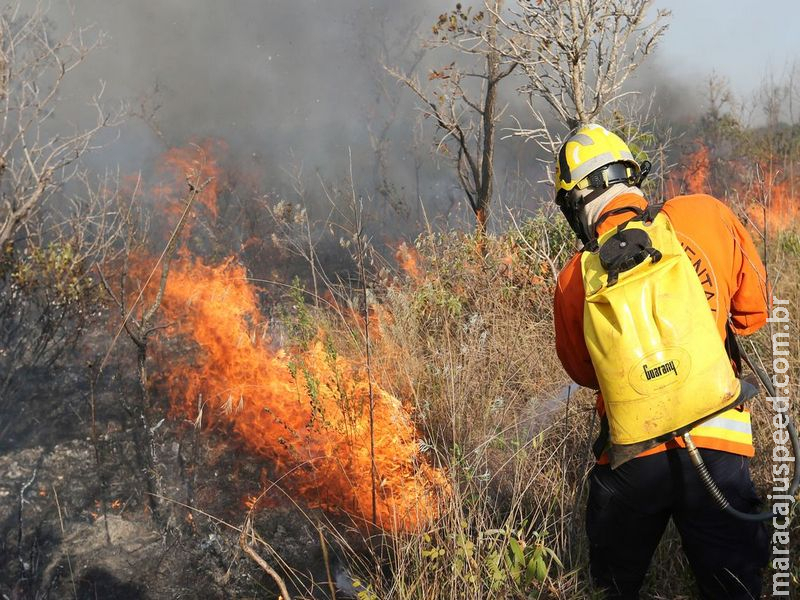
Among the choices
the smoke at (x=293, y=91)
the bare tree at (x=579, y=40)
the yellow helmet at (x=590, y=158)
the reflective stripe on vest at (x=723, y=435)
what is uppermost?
the smoke at (x=293, y=91)

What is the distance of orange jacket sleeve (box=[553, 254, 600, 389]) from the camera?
194cm

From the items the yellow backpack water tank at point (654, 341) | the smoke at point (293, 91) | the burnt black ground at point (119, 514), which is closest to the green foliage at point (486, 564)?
the yellow backpack water tank at point (654, 341)

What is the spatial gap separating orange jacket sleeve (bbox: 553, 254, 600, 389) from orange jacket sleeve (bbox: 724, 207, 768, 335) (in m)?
0.49

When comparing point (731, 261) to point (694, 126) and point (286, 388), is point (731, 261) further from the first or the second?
point (694, 126)

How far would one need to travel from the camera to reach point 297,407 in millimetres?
4672

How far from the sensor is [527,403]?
3934mm

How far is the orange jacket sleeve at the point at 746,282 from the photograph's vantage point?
2.00 metres

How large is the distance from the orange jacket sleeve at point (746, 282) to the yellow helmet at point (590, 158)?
359 millimetres

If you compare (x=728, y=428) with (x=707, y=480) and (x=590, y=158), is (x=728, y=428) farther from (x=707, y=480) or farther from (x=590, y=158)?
(x=590, y=158)

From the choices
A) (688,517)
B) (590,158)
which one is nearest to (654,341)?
(688,517)

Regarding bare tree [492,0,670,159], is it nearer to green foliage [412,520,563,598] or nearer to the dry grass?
the dry grass

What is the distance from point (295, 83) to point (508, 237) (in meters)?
9.23

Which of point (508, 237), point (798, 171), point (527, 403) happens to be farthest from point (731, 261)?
point (798, 171)

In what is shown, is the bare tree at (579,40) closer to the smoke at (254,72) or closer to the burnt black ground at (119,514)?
the burnt black ground at (119,514)
